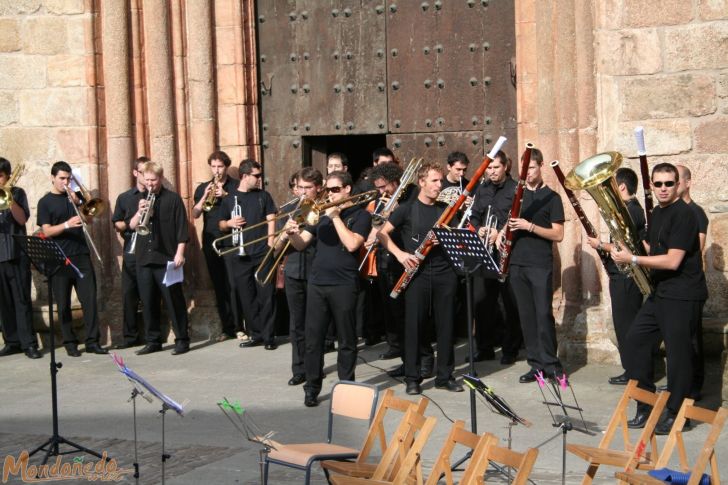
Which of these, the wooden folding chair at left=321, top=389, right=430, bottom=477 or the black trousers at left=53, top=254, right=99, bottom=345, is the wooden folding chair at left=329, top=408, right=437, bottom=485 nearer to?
the wooden folding chair at left=321, top=389, right=430, bottom=477

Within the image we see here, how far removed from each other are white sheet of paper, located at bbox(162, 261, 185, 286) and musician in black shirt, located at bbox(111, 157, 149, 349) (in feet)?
1.51

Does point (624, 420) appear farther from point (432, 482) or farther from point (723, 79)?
point (723, 79)

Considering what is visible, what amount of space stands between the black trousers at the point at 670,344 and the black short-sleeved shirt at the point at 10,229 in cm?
625

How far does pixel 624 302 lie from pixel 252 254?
3892mm

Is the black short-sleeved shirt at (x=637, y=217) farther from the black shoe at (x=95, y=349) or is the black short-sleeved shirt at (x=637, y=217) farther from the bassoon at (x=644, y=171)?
the black shoe at (x=95, y=349)

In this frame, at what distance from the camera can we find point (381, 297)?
1201cm

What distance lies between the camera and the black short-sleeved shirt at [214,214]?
12.5 meters

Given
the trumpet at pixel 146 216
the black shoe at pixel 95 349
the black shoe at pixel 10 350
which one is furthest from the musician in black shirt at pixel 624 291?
the black shoe at pixel 10 350

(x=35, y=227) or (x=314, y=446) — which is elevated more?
(x=35, y=227)

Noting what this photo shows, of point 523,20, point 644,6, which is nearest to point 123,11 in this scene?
point 523,20

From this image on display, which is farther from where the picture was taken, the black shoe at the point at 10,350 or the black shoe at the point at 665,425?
the black shoe at the point at 10,350

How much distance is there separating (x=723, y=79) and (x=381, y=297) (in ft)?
12.4

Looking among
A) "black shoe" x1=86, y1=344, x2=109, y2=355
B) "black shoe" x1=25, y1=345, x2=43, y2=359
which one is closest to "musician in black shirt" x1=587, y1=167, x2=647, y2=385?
"black shoe" x1=86, y1=344, x2=109, y2=355

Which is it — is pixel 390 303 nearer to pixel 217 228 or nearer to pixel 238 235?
pixel 238 235
